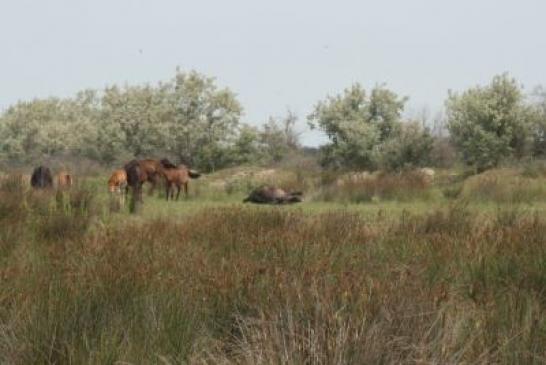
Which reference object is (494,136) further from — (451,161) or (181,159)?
(181,159)

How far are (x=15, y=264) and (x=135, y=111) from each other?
148 ft

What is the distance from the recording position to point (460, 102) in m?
30.9

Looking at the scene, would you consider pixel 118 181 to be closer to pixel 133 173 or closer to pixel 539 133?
pixel 133 173

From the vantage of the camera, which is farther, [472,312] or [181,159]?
[181,159]

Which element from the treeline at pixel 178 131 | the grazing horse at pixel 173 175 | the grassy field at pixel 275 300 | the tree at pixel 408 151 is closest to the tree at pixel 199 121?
the treeline at pixel 178 131

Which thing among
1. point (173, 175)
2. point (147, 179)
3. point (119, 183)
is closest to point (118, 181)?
point (119, 183)

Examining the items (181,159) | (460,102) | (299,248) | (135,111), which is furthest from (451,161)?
(299,248)

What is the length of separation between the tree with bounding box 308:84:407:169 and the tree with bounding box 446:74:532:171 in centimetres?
491

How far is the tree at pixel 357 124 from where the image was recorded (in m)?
34.8

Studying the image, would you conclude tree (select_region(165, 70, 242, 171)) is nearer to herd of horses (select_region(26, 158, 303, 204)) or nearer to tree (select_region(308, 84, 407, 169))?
tree (select_region(308, 84, 407, 169))

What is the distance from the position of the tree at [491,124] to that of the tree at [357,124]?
193 inches

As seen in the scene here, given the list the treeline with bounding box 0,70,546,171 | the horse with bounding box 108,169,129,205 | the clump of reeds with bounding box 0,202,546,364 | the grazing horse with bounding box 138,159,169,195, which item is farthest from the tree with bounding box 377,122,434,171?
the clump of reeds with bounding box 0,202,546,364

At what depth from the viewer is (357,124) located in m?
35.1

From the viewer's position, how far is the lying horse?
16344 millimetres
